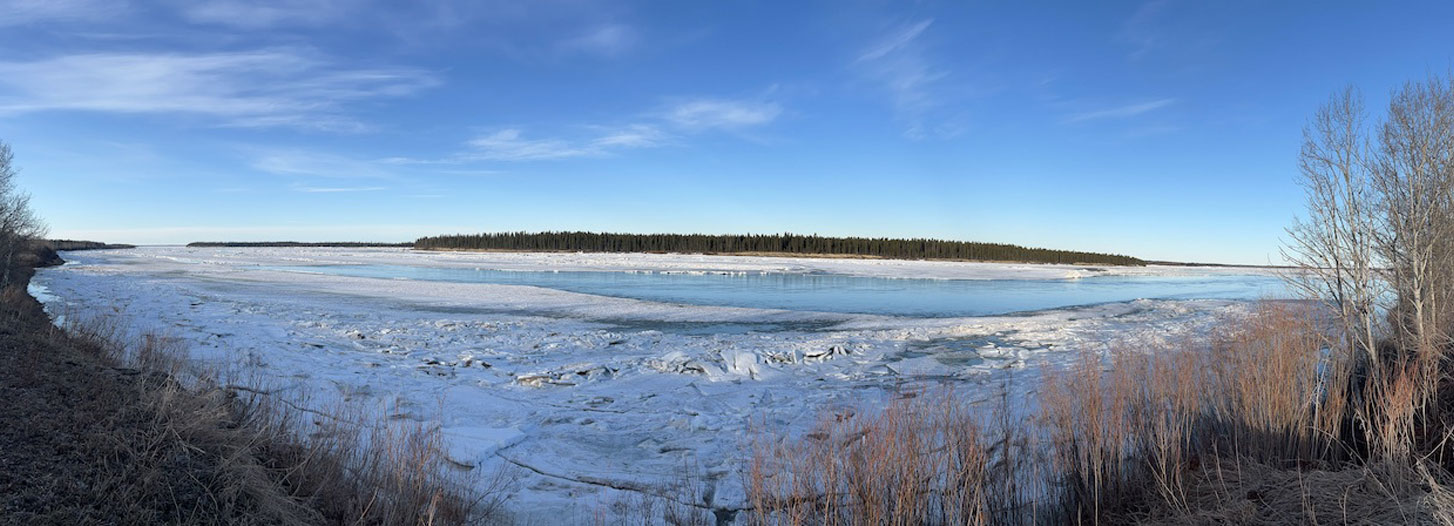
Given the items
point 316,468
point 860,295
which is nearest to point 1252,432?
point 316,468

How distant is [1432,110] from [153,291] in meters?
28.9

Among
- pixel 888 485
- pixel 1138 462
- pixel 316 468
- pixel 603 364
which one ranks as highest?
pixel 888 485

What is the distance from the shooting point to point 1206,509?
4641 mm

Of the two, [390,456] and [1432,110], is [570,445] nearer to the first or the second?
[390,456]

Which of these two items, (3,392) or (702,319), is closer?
(3,392)

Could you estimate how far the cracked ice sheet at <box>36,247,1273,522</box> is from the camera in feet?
21.4

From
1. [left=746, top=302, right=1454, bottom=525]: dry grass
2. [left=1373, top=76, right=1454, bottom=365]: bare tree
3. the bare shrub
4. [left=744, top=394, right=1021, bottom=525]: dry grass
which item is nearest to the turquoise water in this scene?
[left=1373, top=76, right=1454, bottom=365]: bare tree

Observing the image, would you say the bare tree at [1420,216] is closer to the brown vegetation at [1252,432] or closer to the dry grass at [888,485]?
the brown vegetation at [1252,432]

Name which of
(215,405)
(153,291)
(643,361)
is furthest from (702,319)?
(153,291)

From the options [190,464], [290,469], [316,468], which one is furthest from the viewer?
[316,468]

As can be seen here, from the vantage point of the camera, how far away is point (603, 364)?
34.1ft

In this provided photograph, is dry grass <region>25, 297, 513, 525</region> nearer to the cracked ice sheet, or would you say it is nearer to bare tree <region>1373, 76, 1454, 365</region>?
the cracked ice sheet

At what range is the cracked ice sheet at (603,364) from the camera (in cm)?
654

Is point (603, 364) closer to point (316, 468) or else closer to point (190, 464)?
point (316, 468)
